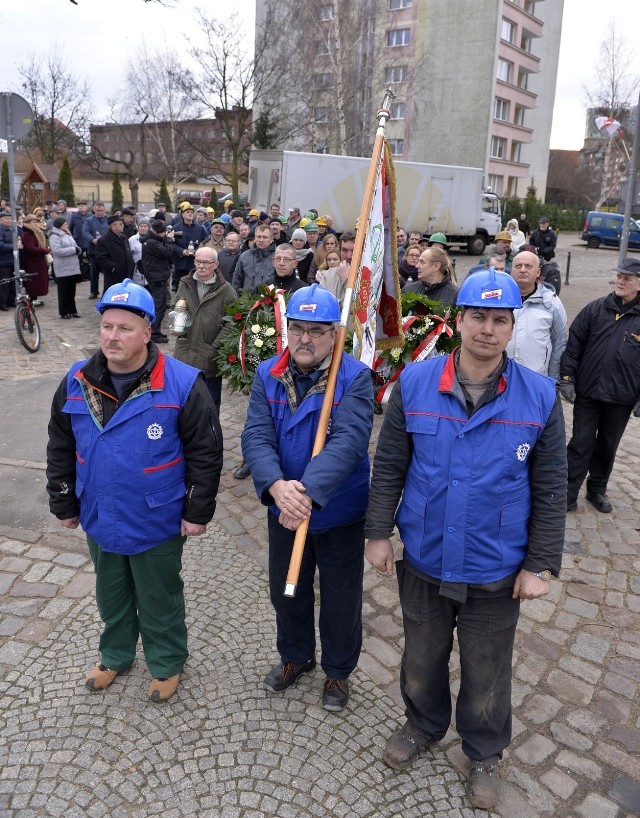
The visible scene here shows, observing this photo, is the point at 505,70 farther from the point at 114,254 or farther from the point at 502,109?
the point at 114,254

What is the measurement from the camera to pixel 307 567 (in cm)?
352

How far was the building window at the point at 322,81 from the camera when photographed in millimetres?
35297

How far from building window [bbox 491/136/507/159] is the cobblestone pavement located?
47354mm

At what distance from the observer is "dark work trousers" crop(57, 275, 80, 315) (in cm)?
1358

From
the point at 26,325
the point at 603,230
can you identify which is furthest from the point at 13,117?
the point at 603,230

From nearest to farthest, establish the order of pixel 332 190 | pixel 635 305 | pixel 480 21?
pixel 635 305
pixel 332 190
pixel 480 21

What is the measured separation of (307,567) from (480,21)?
48.4 m

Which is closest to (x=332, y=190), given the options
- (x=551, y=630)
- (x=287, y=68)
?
(x=287, y=68)

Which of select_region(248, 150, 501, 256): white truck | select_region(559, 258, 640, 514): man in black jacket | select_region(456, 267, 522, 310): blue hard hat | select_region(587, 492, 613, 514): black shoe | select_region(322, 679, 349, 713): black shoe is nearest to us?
select_region(456, 267, 522, 310): blue hard hat

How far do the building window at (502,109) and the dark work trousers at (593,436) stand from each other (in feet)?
152

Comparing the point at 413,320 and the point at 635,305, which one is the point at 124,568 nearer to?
the point at 413,320

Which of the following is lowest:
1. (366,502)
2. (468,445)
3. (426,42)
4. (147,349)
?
(366,502)

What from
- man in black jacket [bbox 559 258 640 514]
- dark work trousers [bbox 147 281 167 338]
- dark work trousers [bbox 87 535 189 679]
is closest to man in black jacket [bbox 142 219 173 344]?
dark work trousers [bbox 147 281 167 338]

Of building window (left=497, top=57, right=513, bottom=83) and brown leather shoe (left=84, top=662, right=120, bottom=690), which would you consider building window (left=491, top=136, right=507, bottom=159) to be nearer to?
building window (left=497, top=57, right=513, bottom=83)
